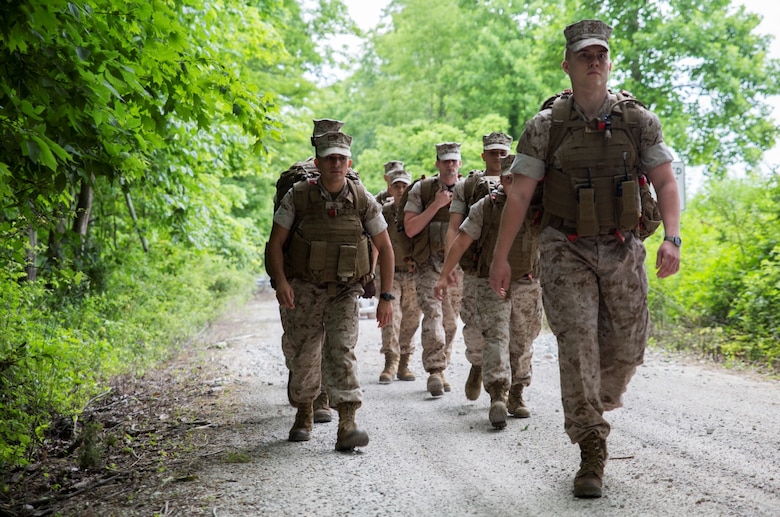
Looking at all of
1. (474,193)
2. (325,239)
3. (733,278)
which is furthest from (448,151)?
(733,278)

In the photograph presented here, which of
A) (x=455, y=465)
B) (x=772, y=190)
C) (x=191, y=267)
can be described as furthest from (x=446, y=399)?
(x=191, y=267)

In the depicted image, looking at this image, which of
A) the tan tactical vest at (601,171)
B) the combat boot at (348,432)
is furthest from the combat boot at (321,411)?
the tan tactical vest at (601,171)

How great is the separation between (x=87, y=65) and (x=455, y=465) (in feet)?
11.3

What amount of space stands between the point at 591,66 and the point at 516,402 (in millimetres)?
3361

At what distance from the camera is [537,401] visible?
24.6ft

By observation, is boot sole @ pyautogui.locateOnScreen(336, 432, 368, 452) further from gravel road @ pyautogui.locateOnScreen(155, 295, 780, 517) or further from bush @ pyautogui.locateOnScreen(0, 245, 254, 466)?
bush @ pyautogui.locateOnScreen(0, 245, 254, 466)

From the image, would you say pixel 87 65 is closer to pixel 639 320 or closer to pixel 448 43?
pixel 639 320

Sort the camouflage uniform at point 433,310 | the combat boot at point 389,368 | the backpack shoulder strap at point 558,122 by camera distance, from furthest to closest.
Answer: the combat boot at point 389,368
the camouflage uniform at point 433,310
the backpack shoulder strap at point 558,122

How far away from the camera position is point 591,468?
4305 millimetres

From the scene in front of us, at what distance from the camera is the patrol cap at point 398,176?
400 inches

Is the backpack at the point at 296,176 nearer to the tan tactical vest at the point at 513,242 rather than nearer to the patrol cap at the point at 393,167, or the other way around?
the tan tactical vest at the point at 513,242

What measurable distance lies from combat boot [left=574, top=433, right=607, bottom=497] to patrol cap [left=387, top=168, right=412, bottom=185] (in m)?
6.17

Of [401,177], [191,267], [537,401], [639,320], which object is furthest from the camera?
[191,267]

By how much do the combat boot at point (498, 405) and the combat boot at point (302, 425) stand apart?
4.86ft
